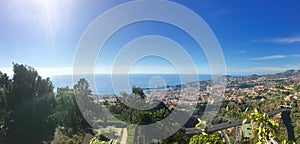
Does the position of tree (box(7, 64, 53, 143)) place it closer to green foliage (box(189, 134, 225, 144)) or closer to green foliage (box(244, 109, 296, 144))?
green foliage (box(189, 134, 225, 144))

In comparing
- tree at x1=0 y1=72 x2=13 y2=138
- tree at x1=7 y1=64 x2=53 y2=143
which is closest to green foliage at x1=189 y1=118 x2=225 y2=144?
tree at x1=7 y1=64 x2=53 y2=143

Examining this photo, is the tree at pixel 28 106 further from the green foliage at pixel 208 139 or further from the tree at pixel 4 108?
the green foliage at pixel 208 139

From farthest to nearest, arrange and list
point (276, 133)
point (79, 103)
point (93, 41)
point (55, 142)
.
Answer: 1. point (79, 103)
2. point (55, 142)
3. point (93, 41)
4. point (276, 133)

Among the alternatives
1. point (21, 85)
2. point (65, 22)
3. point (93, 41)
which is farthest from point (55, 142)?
point (93, 41)

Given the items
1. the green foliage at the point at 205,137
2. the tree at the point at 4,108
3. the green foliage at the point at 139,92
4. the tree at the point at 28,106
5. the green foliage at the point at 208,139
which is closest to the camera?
the green foliage at the point at 205,137

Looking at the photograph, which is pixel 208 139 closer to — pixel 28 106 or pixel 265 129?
pixel 265 129

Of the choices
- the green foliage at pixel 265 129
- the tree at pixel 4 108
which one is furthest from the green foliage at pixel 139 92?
the green foliage at pixel 265 129

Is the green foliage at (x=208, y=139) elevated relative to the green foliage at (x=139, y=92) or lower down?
elevated

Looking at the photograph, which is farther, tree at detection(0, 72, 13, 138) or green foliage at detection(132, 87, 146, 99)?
green foliage at detection(132, 87, 146, 99)

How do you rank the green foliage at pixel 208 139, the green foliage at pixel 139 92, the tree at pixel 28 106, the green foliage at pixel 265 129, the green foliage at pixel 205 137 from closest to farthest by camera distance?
1. the green foliage at pixel 265 129
2. the green foliage at pixel 205 137
3. the green foliage at pixel 208 139
4. the tree at pixel 28 106
5. the green foliage at pixel 139 92

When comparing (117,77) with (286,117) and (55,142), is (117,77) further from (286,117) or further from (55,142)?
(286,117)

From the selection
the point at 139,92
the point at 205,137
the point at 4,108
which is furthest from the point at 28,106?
the point at 205,137
